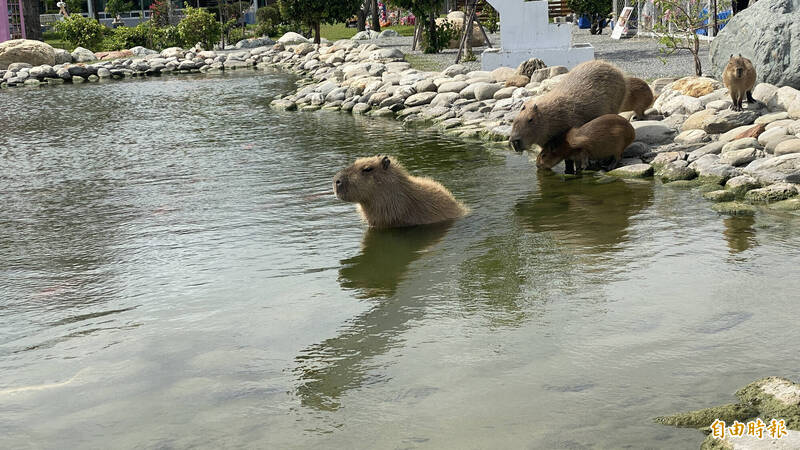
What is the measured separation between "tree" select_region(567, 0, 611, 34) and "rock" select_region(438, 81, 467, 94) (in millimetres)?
14435

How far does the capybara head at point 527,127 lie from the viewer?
9.55m

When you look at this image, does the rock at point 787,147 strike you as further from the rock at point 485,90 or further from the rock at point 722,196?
the rock at point 485,90

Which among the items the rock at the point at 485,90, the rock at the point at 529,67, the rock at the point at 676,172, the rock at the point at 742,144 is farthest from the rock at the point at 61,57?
the rock at the point at 742,144

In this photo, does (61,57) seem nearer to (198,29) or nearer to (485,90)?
(198,29)

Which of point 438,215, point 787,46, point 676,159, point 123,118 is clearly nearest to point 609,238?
point 438,215

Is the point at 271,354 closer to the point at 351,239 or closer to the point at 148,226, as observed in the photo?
the point at 351,239

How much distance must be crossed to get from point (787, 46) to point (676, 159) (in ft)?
11.0

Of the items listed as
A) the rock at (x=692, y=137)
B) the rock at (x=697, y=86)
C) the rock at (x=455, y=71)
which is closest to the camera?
the rock at (x=692, y=137)

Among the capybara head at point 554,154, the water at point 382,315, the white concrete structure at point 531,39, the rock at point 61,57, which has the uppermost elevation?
the rock at point 61,57

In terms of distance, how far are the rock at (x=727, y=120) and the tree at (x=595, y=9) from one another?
63.8 ft

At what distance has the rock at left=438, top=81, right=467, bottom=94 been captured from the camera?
1622 centimetres

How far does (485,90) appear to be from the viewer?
604 inches

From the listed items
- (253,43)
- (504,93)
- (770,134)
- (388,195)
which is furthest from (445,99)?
(253,43)

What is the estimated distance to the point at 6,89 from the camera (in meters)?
27.1
